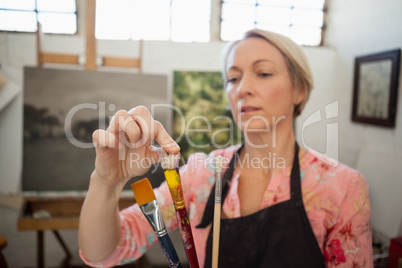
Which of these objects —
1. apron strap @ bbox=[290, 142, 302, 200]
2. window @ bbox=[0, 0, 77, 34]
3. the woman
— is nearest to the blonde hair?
the woman

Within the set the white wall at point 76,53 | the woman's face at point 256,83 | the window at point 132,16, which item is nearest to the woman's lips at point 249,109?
the woman's face at point 256,83

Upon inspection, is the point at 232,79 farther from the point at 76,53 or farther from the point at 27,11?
the point at 76,53

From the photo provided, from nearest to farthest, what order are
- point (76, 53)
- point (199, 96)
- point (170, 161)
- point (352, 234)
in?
point (170, 161) < point (352, 234) < point (76, 53) < point (199, 96)

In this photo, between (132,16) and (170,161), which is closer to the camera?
(170,161)

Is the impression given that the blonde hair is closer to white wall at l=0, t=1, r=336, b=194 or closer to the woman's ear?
the woman's ear

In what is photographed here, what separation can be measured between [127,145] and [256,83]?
20 cm

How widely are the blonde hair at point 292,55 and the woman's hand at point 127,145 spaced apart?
0.73 feet

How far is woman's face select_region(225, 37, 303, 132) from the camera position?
0.42m

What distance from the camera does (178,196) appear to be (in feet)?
0.84

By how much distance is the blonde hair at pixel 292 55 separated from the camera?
0.43 meters

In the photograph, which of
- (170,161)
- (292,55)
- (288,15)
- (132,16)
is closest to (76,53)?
(132,16)

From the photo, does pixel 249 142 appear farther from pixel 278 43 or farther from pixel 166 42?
pixel 166 42

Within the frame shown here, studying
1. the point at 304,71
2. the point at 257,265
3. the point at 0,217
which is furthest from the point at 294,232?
the point at 0,217

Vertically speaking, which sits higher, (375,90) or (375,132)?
(375,90)
